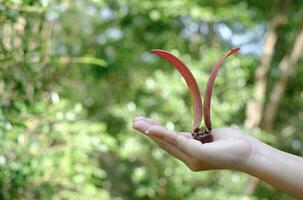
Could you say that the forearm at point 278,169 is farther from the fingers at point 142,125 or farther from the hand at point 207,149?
the fingers at point 142,125

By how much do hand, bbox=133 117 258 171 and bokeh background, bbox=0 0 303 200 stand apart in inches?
28.8

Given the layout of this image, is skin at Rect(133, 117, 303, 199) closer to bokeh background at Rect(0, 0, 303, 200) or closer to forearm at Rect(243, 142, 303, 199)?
forearm at Rect(243, 142, 303, 199)

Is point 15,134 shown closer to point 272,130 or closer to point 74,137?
point 74,137

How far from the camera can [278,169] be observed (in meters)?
0.92

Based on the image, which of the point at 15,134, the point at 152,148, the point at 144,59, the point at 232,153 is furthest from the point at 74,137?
the point at 144,59

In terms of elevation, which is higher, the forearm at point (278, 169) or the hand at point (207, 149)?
the hand at point (207, 149)

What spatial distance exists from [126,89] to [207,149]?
8.25 feet

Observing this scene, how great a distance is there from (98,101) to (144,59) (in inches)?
16.8

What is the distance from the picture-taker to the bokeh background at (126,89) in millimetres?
1831

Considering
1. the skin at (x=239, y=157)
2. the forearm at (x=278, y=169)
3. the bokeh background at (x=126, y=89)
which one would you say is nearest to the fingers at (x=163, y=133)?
the skin at (x=239, y=157)

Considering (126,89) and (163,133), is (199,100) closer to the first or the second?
(163,133)

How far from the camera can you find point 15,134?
173 centimetres

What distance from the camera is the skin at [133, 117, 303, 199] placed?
3.00 ft

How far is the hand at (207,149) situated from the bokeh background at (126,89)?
73 cm
